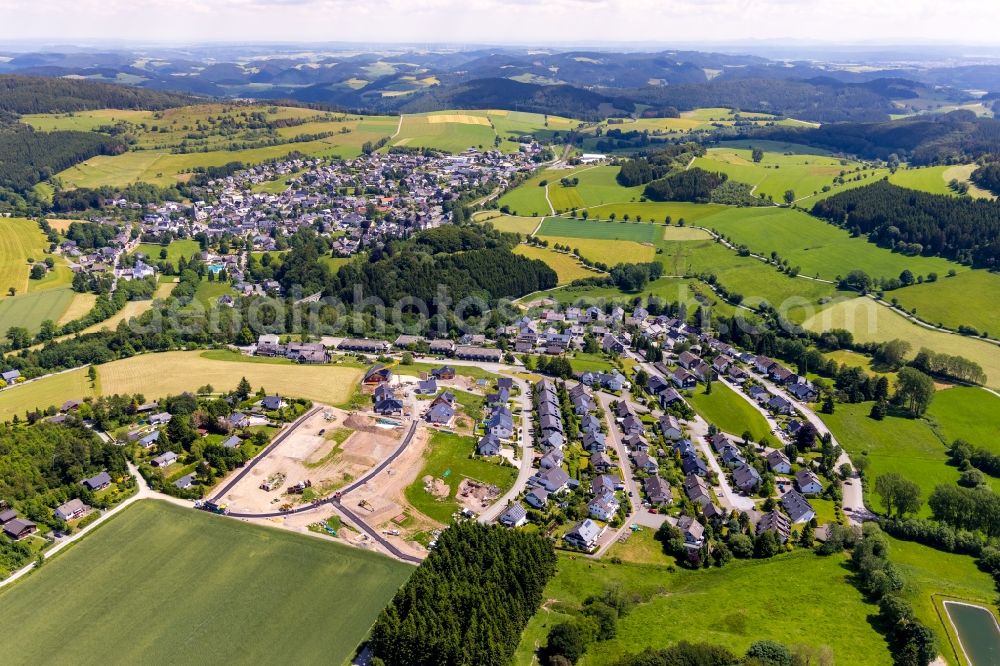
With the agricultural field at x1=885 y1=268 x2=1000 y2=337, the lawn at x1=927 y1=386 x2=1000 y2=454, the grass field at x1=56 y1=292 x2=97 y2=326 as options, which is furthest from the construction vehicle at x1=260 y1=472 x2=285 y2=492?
the agricultural field at x1=885 y1=268 x2=1000 y2=337

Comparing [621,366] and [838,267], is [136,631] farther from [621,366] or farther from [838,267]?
[838,267]

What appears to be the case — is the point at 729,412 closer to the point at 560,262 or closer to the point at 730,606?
the point at 730,606

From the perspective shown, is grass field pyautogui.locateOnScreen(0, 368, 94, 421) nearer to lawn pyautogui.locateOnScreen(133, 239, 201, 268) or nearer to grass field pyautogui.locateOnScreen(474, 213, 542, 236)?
lawn pyautogui.locateOnScreen(133, 239, 201, 268)

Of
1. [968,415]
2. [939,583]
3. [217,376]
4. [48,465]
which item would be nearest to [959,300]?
[968,415]

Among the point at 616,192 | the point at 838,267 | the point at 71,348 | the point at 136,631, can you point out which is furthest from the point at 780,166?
the point at 136,631

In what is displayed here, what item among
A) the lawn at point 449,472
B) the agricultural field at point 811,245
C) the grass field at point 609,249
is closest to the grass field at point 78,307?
the lawn at point 449,472

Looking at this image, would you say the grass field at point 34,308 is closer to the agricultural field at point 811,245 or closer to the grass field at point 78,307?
the grass field at point 78,307
